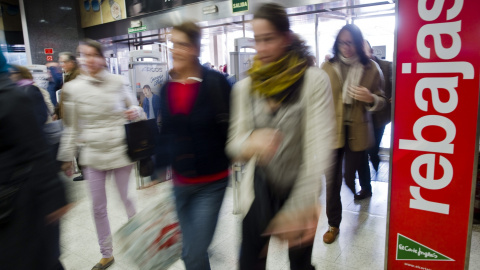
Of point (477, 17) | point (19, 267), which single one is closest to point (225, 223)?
point (19, 267)

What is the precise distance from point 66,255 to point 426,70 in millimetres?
3163

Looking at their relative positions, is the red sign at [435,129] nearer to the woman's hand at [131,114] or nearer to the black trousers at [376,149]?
the woman's hand at [131,114]

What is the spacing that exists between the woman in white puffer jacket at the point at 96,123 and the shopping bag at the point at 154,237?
0.76 metres

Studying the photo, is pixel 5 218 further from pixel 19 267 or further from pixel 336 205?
pixel 336 205

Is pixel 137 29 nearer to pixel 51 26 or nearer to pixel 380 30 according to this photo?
pixel 51 26

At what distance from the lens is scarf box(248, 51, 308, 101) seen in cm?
144

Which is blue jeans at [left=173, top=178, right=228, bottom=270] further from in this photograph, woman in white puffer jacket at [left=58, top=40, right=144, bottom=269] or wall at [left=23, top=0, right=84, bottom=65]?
wall at [left=23, top=0, right=84, bottom=65]

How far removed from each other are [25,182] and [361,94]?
2242mm

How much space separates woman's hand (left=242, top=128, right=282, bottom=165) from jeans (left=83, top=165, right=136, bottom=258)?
157cm

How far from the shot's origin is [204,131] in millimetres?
1837

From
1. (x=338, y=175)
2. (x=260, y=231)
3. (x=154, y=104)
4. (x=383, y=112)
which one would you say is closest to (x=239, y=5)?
(x=154, y=104)

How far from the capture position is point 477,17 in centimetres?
170

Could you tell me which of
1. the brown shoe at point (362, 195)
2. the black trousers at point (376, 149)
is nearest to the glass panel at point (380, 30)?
the black trousers at point (376, 149)

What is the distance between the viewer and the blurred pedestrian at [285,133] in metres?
1.41
